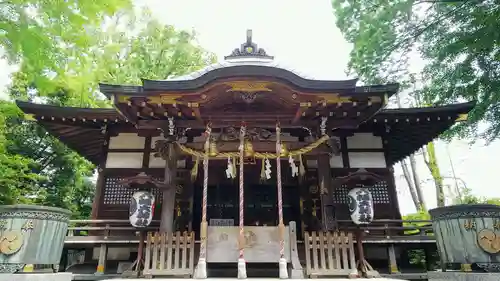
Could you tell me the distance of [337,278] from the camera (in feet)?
20.1

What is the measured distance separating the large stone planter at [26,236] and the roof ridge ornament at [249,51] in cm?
666

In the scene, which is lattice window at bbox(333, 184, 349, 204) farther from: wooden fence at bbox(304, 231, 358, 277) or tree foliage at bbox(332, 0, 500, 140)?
tree foliage at bbox(332, 0, 500, 140)

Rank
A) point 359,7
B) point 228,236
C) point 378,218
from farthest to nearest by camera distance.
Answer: point 359,7
point 378,218
point 228,236

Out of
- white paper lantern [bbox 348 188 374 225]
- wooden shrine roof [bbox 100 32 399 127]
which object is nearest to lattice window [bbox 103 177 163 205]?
wooden shrine roof [bbox 100 32 399 127]

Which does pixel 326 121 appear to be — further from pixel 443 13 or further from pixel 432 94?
pixel 443 13

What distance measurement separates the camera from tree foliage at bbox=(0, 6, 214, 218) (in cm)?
1138

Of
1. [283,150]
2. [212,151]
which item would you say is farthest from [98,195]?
[283,150]

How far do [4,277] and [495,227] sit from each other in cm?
698

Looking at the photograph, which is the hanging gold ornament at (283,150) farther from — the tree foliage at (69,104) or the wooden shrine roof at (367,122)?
the tree foliage at (69,104)

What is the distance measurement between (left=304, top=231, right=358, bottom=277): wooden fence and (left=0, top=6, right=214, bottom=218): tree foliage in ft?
19.1

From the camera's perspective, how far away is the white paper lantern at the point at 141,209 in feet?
24.0

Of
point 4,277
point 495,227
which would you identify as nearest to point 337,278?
point 495,227

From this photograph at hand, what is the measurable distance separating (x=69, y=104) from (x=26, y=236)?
1187 centimetres

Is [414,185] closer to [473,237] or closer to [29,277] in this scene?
[473,237]
